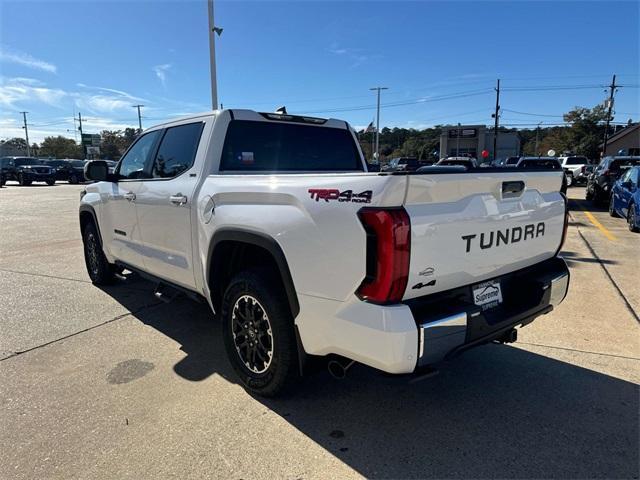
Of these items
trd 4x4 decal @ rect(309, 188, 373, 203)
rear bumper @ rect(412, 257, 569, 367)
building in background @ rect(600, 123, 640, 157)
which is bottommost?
rear bumper @ rect(412, 257, 569, 367)

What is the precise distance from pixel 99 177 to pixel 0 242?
6.50m

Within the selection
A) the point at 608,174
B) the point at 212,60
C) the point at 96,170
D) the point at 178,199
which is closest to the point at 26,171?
the point at 212,60

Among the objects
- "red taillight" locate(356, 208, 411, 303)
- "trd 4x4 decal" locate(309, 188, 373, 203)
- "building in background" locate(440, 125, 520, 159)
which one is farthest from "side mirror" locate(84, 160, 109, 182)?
"building in background" locate(440, 125, 520, 159)

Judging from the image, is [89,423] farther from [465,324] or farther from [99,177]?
[99,177]

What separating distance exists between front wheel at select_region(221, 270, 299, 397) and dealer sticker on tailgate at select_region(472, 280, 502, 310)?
3.74 feet

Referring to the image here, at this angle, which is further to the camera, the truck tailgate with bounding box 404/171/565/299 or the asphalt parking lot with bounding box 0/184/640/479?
the asphalt parking lot with bounding box 0/184/640/479

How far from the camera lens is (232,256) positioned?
328cm

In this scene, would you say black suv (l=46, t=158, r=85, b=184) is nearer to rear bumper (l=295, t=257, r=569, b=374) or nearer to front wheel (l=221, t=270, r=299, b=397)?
front wheel (l=221, t=270, r=299, b=397)

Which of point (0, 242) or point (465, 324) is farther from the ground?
point (465, 324)

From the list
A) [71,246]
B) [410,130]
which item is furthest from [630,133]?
[71,246]

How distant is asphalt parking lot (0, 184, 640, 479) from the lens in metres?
2.43

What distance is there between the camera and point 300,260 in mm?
2486

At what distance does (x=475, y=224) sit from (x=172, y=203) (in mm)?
2450

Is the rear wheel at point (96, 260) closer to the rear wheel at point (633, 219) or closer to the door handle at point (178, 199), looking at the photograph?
the door handle at point (178, 199)
